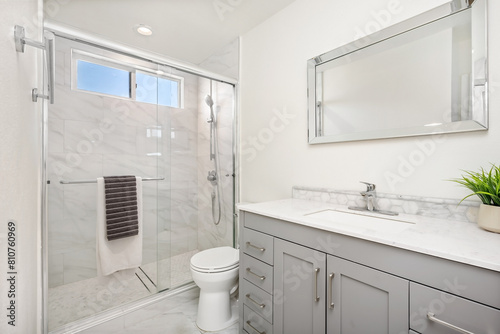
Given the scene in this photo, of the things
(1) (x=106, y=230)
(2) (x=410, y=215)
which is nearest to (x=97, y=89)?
(1) (x=106, y=230)

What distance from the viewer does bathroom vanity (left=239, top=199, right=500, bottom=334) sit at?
66 centimetres

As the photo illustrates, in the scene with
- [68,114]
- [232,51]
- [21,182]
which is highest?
[232,51]

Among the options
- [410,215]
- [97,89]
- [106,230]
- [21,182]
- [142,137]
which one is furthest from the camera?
[142,137]

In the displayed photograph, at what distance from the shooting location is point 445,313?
680mm

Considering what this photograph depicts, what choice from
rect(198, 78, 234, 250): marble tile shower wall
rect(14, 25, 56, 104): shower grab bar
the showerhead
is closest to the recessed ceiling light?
rect(198, 78, 234, 250): marble tile shower wall

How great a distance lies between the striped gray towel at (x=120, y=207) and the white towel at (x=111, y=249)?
4 cm

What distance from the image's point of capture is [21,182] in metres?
0.92

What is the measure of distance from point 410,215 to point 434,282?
1.79ft

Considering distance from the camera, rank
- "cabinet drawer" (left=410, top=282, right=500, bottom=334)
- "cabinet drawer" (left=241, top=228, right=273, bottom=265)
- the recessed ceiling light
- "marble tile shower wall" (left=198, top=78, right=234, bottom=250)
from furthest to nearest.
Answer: "marble tile shower wall" (left=198, top=78, right=234, bottom=250), the recessed ceiling light, "cabinet drawer" (left=241, top=228, right=273, bottom=265), "cabinet drawer" (left=410, top=282, right=500, bottom=334)

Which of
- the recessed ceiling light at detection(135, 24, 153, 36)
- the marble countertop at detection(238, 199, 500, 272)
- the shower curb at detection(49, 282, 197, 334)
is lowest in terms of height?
the shower curb at detection(49, 282, 197, 334)

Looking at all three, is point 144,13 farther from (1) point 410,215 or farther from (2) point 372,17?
(1) point 410,215

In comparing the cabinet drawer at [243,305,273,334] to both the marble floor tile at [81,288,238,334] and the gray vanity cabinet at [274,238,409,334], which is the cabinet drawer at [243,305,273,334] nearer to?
the gray vanity cabinet at [274,238,409,334]

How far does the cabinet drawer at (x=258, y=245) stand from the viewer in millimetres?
1234

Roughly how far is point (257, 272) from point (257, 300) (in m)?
0.16
